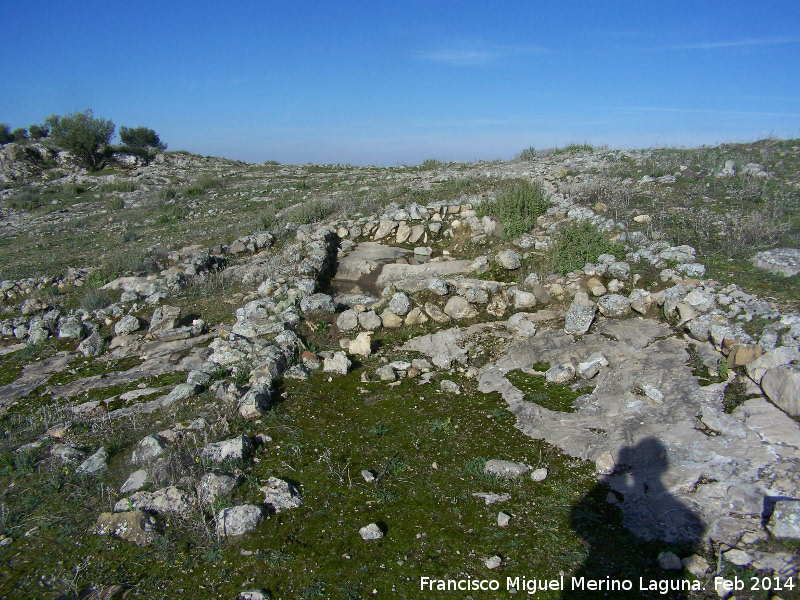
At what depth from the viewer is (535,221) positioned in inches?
425

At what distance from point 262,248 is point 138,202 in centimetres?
1280

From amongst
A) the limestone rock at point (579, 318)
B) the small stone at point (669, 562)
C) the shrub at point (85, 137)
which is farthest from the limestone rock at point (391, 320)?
the shrub at point (85, 137)

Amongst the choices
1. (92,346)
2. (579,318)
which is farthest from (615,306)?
(92,346)

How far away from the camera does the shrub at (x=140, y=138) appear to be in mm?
37125

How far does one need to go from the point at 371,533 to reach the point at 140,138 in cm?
4229

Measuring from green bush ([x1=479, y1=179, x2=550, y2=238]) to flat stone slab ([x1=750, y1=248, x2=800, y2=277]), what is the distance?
4222 mm

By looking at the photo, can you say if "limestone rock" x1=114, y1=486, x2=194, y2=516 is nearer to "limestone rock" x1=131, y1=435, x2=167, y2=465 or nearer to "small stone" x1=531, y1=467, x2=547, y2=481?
"limestone rock" x1=131, y1=435, x2=167, y2=465

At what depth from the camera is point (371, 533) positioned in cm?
405

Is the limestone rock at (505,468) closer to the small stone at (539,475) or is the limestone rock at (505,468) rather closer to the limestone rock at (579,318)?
the small stone at (539,475)

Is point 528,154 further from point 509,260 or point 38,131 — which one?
point 38,131

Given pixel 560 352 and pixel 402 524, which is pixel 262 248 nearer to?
pixel 560 352

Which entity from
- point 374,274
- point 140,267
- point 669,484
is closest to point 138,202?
point 140,267

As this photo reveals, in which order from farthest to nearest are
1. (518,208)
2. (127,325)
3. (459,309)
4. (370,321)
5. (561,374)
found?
(518,208)
(127,325)
(459,309)
(370,321)
(561,374)

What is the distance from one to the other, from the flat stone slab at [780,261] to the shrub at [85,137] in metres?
34.7
